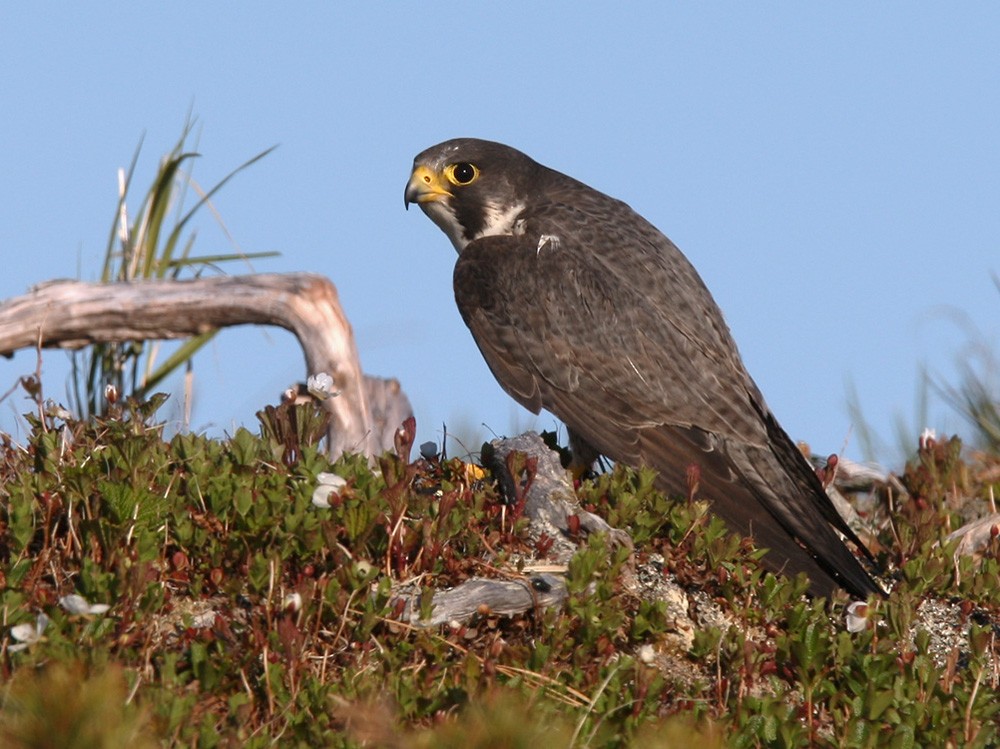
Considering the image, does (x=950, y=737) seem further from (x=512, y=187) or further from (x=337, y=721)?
(x=512, y=187)

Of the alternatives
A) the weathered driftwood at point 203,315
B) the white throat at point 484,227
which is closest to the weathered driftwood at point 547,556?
the white throat at point 484,227

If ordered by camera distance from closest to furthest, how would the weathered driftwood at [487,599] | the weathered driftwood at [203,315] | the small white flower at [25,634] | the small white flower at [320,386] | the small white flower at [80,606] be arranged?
the small white flower at [25,634], the small white flower at [80,606], the weathered driftwood at [487,599], the small white flower at [320,386], the weathered driftwood at [203,315]

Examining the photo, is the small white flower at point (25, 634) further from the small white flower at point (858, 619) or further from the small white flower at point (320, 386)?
the small white flower at point (858, 619)

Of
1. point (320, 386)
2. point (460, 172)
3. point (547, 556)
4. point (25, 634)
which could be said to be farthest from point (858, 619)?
point (460, 172)

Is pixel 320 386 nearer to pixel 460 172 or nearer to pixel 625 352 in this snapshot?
pixel 625 352

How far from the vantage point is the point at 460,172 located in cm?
841

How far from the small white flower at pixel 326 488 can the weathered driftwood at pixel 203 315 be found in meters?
4.13

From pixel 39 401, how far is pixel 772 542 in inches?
136

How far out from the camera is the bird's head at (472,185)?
8312 millimetres

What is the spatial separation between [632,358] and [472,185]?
170cm

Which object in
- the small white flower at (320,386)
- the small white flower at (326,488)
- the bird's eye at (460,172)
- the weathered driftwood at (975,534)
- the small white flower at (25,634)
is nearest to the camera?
the small white flower at (25,634)

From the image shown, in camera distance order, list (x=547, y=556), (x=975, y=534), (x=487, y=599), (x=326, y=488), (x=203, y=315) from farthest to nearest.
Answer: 1. (x=203, y=315)
2. (x=975, y=534)
3. (x=547, y=556)
4. (x=326, y=488)
5. (x=487, y=599)

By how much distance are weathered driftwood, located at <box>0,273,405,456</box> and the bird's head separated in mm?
1804

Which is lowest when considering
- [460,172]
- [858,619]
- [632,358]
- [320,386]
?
[858,619]
